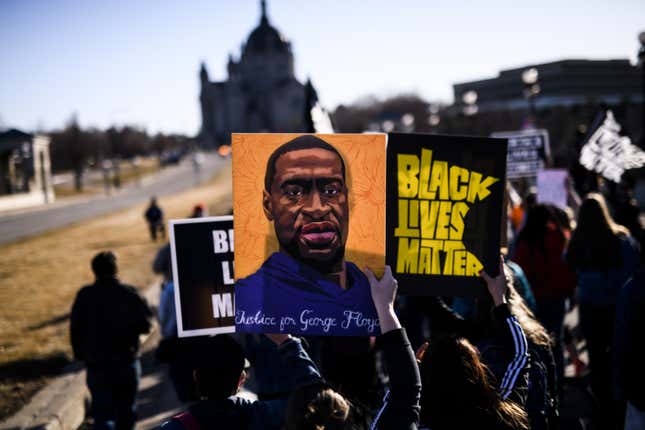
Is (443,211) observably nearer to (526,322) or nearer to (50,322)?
(526,322)

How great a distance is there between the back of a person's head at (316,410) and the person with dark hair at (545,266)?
3.56 metres

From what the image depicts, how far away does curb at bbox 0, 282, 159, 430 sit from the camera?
5.10m

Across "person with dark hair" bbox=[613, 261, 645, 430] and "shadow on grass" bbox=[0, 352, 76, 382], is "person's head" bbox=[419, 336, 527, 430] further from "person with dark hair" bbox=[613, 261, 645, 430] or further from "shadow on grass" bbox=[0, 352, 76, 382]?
"shadow on grass" bbox=[0, 352, 76, 382]

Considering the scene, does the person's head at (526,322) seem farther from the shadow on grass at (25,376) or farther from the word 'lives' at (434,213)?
the shadow on grass at (25,376)

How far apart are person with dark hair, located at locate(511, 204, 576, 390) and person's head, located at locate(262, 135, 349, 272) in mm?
3129

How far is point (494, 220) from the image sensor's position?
8.66 feet

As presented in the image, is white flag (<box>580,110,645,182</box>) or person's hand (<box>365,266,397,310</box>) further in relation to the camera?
white flag (<box>580,110,645,182</box>)

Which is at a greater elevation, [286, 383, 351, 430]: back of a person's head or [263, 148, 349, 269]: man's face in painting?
[263, 148, 349, 269]: man's face in painting

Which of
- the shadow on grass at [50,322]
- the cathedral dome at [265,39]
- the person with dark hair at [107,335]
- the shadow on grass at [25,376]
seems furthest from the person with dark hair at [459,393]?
the cathedral dome at [265,39]

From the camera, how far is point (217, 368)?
2291mm

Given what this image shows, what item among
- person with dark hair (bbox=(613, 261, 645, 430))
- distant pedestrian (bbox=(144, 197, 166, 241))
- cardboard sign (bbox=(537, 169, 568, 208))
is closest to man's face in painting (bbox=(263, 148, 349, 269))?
person with dark hair (bbox=(613, 261, 645, 430))

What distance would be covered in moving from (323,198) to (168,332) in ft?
9.98

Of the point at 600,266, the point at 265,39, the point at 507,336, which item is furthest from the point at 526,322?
the point at 265,39

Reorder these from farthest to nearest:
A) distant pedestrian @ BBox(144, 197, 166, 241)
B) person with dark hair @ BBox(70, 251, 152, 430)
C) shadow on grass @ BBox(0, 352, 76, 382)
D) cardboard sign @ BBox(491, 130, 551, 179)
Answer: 1. distant pedestrian @ BBox(144, 197, 166, 241)
2. cardboard sign @ BBox(491, 130, 551, 179)
3. shadow on grass @ BBox(0, 352, 76, 382)
4. person with dark hair @ BBox(70, 251, 152, 430)
